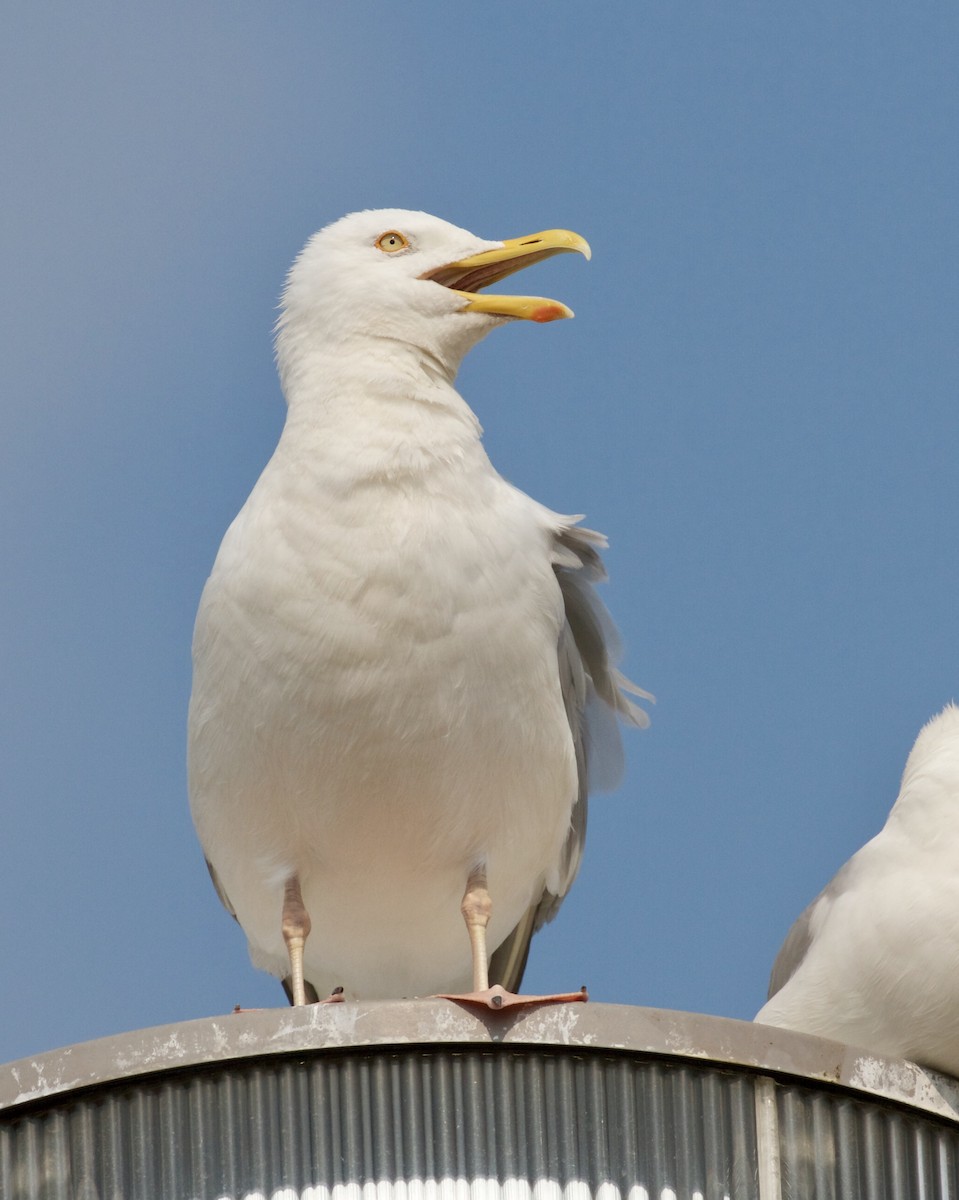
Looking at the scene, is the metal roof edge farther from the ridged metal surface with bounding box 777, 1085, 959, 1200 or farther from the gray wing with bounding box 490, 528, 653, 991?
the gray wing with bounding box 490, 528, 653, 991

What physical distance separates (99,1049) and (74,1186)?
0.34 m

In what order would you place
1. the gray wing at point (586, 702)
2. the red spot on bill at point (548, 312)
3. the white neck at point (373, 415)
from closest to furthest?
the white neck at point (373, 415)
the red spot on bill at point (548, 312)
the gray wing at point (586, 702)

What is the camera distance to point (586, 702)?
9.48 m

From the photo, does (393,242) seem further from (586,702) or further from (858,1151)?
(858,1151)

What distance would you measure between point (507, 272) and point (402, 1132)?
422 centimetres

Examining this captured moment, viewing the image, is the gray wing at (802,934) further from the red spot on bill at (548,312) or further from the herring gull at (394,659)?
the red spot on bill at (548,312)

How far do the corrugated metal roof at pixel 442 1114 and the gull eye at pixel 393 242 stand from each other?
3.94 metres

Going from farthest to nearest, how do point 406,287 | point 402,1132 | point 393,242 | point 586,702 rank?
1. point 586,702
2. point 393,242
3. point 406,287
4. point 402,1132

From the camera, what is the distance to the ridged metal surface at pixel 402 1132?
19.3 feet

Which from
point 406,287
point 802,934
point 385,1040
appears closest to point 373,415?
point 406,287

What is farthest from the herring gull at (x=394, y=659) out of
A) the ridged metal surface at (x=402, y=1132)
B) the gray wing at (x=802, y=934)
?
the ridged metal surface at (x=402, y=1132)

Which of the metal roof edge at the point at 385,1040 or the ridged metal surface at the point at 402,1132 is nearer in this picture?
the ridged metal surface at the point at 402,1132

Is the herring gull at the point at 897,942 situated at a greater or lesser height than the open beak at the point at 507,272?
lesser

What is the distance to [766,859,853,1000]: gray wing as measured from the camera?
816cm
